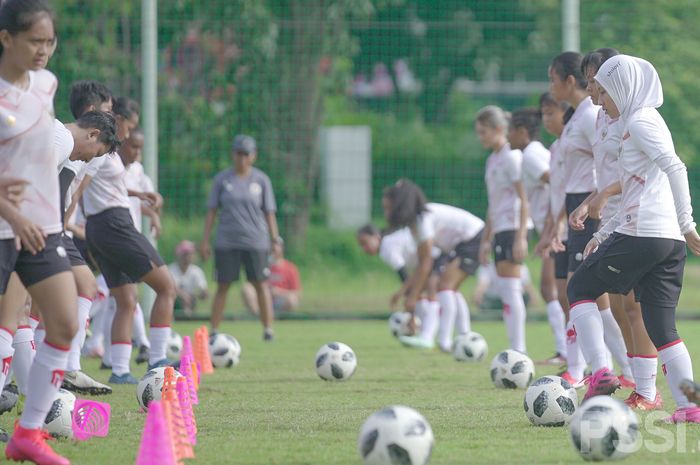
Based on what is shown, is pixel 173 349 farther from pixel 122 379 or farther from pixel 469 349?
pixel 469 349

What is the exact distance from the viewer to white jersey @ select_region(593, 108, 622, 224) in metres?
7.40

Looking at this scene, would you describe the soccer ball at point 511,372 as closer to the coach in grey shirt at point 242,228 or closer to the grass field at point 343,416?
the grass field at point 343,416

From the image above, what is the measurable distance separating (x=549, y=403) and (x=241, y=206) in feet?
24.9

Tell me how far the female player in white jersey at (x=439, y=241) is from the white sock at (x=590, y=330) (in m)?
4.65

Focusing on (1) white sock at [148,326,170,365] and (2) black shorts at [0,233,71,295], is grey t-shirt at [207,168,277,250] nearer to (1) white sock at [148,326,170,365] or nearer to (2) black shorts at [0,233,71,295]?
(1) white sock at [148,326,170,365]

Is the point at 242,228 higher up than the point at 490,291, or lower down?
higher up

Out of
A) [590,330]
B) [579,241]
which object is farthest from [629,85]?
[579,241]

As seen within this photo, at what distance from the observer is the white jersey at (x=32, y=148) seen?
5355 mm

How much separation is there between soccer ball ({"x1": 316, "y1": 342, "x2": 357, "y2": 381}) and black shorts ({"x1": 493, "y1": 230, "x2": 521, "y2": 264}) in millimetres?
2211

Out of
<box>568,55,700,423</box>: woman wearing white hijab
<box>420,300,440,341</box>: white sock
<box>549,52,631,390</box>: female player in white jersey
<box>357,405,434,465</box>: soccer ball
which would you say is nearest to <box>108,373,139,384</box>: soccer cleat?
<box>549,52,631,390</box>: female player in white jersey

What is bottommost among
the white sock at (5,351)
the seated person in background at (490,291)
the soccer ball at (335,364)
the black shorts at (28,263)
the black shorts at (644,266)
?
the seated person in background at (490,291)

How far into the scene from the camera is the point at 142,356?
36.0ft

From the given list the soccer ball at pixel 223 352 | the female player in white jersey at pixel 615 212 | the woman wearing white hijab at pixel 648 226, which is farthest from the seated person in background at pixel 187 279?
the woman wearing white hijab at pixel 648 226

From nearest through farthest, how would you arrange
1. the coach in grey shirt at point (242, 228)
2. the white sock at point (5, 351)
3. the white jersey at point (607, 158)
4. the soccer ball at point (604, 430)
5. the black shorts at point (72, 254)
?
the soccer ball at point (604, 430), the white sock at point (5, 351), the white jersey at point (607, 158), the black shorts at point (72, 254), the coach in grey shirt at point (242, 228)
